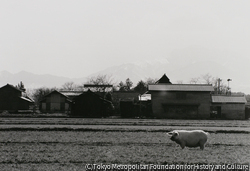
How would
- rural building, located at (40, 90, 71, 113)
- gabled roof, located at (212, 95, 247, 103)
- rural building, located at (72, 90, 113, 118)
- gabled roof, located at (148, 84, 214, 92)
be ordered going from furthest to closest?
rural building, located at (40, 90, 71, 113) → gabled roof, located at (212, 95, 247, 103) → gabled roof, located at (148, 84, 214, 92) → rural building, located at (72, 90, 113, 118)

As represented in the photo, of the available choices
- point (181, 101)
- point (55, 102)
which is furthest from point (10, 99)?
point (181, 101)

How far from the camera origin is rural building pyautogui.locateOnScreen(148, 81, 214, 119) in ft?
213

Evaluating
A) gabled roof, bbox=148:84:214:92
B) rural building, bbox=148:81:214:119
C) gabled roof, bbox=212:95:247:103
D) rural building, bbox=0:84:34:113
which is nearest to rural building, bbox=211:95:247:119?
gabled roof, bbox=212:95:247:103

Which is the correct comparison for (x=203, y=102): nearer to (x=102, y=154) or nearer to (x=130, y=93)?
(x=130, y=93)

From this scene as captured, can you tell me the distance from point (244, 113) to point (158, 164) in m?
58.5

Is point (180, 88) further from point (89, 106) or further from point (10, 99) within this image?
point (10, 99)

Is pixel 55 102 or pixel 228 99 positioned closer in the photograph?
pixel 228 99

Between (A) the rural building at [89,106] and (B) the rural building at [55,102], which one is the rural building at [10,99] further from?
(A) the rural building at [89,106]

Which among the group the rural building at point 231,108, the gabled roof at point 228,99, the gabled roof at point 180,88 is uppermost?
the gabled roof at point 180,88

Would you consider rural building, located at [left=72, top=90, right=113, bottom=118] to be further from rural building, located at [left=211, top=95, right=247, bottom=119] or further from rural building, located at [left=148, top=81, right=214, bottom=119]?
rural building, located at [left=211, top=95, right=247, bottom=119]

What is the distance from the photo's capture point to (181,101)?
67.0 meters

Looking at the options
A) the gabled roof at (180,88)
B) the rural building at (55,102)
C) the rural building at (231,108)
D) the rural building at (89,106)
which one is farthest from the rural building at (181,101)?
the rural building at (55,102)

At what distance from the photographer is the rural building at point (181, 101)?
64.8m

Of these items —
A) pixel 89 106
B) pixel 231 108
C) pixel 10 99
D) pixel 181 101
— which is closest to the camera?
pixel 89 106
